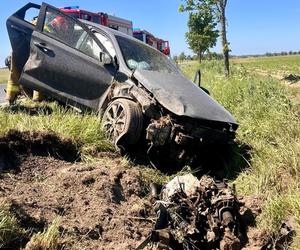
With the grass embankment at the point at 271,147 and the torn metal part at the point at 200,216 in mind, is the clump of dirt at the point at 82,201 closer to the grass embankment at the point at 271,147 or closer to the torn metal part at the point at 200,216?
the torn metal part at the point at 200,216

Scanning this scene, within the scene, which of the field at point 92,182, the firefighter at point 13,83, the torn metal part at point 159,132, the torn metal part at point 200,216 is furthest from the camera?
the firefighter at point 13,83

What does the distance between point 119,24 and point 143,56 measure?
13376mm

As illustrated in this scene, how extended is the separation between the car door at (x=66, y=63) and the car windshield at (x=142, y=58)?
390 millimetres

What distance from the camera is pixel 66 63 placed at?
7.06 meters

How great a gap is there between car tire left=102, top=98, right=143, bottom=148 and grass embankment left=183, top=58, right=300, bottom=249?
1466 mm

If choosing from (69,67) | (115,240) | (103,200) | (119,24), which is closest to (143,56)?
(69,67)

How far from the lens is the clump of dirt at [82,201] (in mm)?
3988

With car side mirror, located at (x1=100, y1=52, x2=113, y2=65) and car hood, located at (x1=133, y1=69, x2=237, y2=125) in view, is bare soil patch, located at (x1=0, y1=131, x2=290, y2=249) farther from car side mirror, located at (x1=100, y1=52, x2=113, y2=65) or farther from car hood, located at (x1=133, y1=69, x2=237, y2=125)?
car side mirror, located at (x1=100, y1=52, x2=113, y2=65)

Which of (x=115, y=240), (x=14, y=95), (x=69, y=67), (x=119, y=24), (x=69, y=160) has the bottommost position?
(x=115, y=240)

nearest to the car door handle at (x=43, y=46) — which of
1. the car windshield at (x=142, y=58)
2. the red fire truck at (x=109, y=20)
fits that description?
the car windshield at (x=142, y=58)

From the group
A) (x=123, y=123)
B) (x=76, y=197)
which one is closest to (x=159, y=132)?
(x=123, y=123)

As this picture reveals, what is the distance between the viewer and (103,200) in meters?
4.59

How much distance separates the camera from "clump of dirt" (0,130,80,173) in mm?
4902

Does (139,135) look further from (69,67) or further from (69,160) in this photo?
(69,67)
